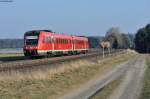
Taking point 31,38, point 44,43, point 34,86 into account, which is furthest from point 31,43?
point 34,86

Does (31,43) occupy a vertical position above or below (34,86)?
above

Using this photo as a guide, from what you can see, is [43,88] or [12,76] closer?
[43,88]

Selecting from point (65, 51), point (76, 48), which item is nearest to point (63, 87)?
point (65, 51)

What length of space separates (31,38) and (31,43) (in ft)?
2.18

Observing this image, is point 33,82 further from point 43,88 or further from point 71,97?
point 71,97

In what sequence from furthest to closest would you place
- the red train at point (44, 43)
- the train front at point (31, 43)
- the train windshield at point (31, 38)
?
the train windshield at point (31, 38)
the red train at point (44, 43)
the train front at point (31, 43)

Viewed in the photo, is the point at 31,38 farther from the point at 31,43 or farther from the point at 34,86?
the point at 34,86

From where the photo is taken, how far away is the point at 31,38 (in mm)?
61031

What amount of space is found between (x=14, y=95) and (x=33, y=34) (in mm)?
38947

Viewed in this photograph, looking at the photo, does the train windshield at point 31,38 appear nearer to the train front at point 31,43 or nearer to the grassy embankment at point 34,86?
the train front at point 31,43

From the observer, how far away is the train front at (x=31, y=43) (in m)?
60.2

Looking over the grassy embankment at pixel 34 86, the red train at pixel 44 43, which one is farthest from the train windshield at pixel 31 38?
the grassy embankment at pixel 34 86

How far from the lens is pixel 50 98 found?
905 inches

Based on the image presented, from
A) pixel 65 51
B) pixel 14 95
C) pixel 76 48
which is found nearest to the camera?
pixel 14 95
